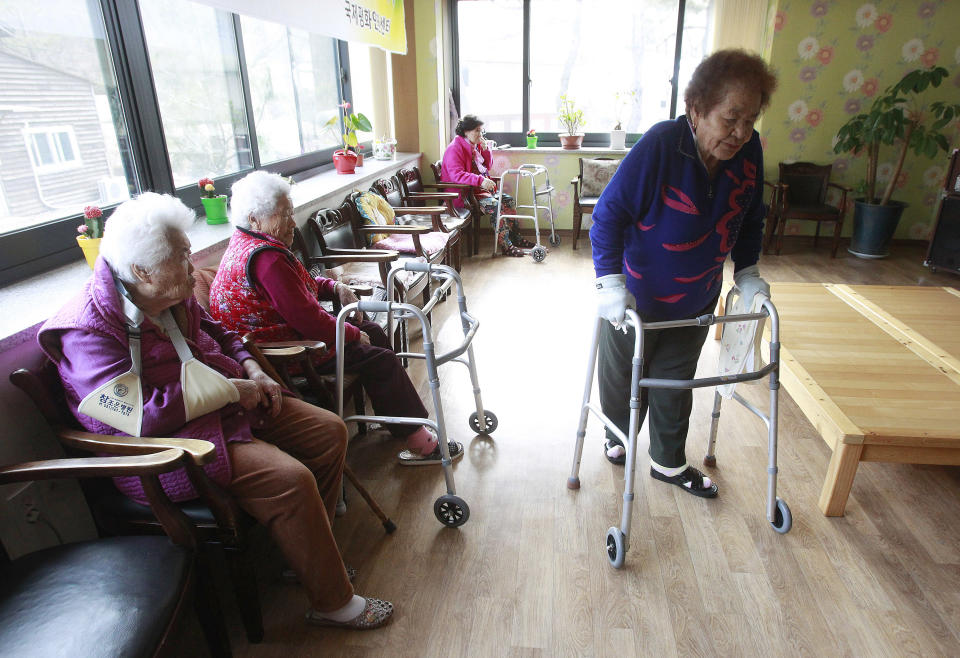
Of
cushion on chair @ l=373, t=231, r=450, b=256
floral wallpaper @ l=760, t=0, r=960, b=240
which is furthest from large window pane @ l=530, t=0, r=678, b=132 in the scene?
cushion on chair @ l=373, t=231, r=450, b=256

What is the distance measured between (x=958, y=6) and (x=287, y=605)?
653 centimetres

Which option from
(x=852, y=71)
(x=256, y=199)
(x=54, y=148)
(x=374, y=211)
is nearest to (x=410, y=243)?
(x=374, y=211)


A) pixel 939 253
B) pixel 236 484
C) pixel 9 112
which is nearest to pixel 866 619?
pixel 236 484

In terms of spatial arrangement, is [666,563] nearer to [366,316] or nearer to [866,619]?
[866,619]

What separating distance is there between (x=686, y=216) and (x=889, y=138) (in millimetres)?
4195

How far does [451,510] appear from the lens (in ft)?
6.37

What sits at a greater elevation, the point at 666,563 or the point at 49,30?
the point at 49,30

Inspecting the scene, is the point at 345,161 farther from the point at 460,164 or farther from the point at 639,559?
the point at 639,559

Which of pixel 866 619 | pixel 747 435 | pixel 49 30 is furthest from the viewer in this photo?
pixel 747 435

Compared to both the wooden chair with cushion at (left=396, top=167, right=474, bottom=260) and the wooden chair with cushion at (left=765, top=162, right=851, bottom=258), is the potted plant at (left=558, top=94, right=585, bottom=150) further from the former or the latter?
the wooden chair with cushion at (left=765, top=162, right=851, bottom=258)

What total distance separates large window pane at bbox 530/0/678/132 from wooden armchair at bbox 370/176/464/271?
209 cm

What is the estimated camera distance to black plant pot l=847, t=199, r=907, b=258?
497cm

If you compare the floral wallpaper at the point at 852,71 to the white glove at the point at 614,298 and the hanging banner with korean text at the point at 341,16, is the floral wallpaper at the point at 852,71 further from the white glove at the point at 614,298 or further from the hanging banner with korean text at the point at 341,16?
the white glove at the point at 614,298

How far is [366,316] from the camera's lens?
254 cm
